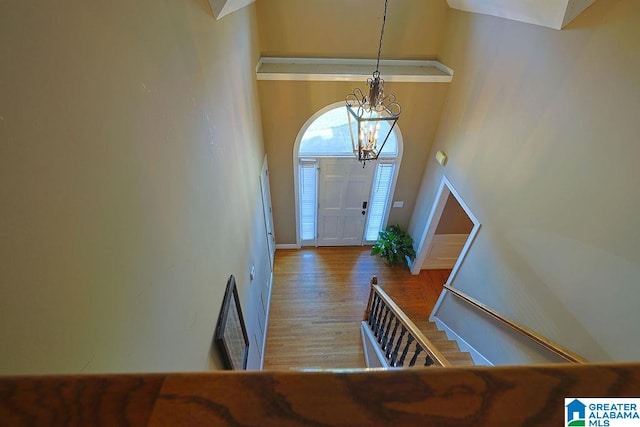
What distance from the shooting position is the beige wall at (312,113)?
3621 millimetres

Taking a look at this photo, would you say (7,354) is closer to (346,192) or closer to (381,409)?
(381,409)

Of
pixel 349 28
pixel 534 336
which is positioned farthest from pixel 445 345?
pixel 349 28

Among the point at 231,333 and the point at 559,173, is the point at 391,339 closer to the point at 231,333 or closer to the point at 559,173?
the point at 231,333

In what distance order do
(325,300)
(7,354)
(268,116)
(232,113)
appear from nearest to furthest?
(7,354)
(232,113)
(268,116)
(325,300)

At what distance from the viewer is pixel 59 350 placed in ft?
2.12

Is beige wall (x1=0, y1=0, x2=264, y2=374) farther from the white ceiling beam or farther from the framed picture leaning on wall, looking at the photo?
the white ceiling beam

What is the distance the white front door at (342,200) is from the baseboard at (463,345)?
1.95 m

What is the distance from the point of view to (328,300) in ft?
14.6

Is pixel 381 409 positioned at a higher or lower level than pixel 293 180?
higher

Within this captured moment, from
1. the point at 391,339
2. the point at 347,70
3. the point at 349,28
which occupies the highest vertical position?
the point at 349,28

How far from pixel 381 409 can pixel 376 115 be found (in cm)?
222

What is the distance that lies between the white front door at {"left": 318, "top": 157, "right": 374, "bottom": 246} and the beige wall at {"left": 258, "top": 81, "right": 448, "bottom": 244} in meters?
0.52

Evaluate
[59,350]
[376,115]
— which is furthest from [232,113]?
[59,350]

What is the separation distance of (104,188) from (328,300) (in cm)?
397
